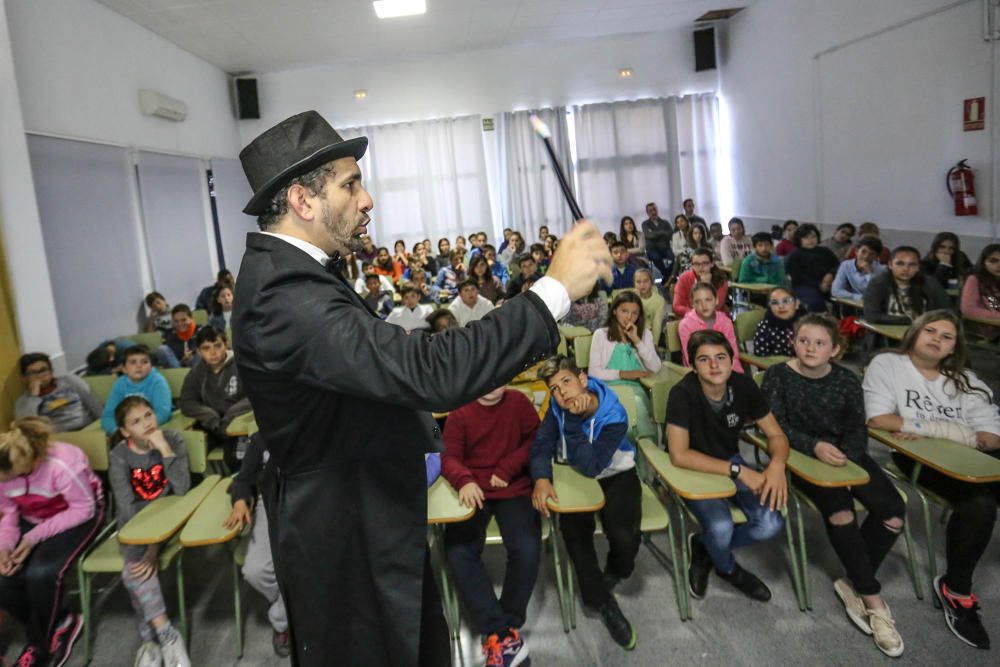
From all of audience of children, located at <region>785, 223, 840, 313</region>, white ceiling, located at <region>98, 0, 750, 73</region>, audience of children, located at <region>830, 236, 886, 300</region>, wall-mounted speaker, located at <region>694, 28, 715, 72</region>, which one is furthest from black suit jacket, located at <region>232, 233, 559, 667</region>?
wall-mounted speaker, located at <region>694, 28, 715, 72</region>

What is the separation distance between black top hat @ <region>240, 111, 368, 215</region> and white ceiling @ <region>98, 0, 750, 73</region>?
6571mm

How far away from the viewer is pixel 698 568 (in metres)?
2.64

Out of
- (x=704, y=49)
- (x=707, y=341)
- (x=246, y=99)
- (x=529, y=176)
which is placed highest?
(x=704, y=49)

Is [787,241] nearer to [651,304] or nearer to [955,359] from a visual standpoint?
[651,304]

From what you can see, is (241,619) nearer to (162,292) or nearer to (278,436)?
(278,436)

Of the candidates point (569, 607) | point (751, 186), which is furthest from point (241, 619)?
point (751, 186)

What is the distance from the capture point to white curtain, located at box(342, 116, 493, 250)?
1088cm

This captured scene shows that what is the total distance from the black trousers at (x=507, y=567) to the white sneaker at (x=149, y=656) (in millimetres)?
1103

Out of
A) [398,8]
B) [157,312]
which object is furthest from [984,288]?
[157,312]

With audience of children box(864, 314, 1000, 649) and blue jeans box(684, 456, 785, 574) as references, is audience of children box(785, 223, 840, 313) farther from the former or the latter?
blue jeans box(684, 456, 785, 574)

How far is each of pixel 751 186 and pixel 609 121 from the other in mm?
2422

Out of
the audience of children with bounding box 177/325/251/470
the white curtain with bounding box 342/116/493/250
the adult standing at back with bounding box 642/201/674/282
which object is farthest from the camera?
the white curtain with bounding box 342/116/493/250

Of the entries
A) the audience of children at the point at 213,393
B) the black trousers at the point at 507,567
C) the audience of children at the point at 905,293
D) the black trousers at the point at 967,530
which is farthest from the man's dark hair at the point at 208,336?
the audience of children at the point at 905,293

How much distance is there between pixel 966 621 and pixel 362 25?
26.4ft
